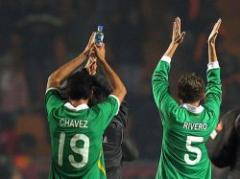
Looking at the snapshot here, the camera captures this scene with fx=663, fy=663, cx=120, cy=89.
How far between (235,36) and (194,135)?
17.3ft

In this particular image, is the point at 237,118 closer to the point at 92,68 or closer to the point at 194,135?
the point at 194,135

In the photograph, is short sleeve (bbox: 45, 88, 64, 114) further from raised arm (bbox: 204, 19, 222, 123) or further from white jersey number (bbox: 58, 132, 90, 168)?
raised arm (bbox: 204, 19, 222, 123)

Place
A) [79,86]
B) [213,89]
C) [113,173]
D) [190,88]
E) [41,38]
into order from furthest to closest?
[41,38], [113,173], [213,89], [190,88], [79,86]

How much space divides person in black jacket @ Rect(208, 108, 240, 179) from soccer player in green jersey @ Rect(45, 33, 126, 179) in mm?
486

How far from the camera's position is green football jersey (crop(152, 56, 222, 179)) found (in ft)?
10.5

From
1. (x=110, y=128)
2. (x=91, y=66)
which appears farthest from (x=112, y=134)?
(x=91, y=66)

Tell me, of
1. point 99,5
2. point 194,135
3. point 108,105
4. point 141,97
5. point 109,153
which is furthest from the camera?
point 99,5

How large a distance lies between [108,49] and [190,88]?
16.2ft

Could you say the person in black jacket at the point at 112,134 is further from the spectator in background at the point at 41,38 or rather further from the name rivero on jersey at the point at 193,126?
the spectator in background at the point at 41,38

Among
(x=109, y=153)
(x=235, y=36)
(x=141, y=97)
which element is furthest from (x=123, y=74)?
(x=109, y=153)

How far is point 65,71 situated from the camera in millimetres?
3066

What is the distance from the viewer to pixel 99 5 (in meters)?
8.24

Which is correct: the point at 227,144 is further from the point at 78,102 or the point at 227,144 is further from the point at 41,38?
the point at 41,38

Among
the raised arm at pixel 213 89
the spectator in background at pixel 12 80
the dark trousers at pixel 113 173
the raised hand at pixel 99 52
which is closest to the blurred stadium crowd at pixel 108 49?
the spectator in background at pixel 12 80
